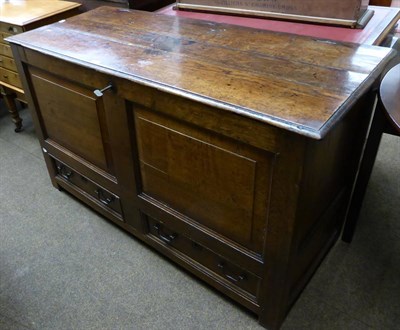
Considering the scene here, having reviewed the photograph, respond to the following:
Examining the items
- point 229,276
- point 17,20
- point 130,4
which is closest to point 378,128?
point 229,276

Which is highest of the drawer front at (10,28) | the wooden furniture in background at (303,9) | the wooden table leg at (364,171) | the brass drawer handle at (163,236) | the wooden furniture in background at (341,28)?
the wooden furniture in background at (303,9)

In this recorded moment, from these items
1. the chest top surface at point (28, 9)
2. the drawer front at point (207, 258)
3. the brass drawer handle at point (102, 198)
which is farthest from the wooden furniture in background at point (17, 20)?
the drawer front at point (207, 258)

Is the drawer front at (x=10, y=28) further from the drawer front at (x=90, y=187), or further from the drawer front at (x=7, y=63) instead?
the drawer front at (x=90, y=187)

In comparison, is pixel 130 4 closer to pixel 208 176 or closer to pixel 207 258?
pixel 208 176

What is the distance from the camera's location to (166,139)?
4.01 ft

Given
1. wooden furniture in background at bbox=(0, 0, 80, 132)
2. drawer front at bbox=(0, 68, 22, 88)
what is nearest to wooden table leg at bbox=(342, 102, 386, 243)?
wooden furniture in background at bbox=(0, 0, 80, 132)

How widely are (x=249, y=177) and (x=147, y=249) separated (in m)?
0.77

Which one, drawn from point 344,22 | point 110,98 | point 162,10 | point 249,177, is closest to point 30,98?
point 110,98

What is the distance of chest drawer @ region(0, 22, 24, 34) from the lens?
1.95 meters

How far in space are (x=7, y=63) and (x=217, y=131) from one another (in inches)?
65.8

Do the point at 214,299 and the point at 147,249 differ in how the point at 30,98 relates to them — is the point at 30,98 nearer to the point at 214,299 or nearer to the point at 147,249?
the point at 147,249

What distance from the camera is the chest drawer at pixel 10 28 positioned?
1.95 meters

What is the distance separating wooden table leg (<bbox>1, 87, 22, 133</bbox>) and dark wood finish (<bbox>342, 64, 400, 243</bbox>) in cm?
204

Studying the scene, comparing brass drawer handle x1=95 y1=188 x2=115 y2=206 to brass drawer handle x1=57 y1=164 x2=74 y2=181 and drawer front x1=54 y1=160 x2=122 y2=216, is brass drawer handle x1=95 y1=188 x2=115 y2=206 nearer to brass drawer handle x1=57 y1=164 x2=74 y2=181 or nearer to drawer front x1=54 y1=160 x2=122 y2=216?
drawer front x1=54 y1=160 x2=122 y2=216
